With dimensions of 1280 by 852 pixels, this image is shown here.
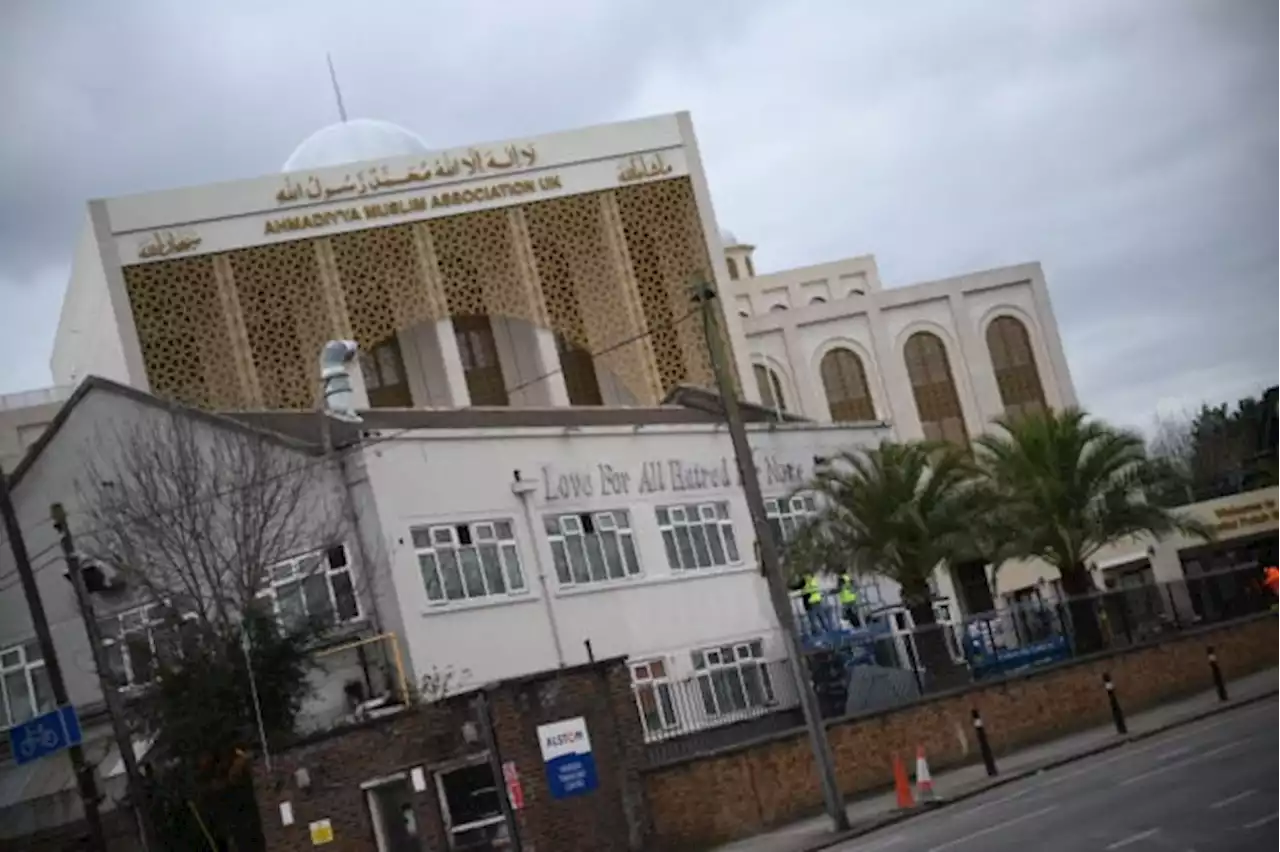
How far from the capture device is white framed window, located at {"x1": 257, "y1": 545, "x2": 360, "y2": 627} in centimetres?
3241

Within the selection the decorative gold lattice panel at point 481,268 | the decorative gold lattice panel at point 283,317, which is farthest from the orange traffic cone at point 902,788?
Answer: the decorative gold lattice panel at point 481,268

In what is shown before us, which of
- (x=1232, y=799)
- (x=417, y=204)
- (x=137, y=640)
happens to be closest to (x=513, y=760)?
(x=1232, y=799)

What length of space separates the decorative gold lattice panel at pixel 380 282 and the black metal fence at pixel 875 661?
2159 cm

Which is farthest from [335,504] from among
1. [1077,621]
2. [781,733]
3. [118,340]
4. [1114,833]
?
[118,340]

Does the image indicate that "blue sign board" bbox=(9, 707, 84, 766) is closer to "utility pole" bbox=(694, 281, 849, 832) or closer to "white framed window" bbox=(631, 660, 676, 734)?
"white framed window" bbox=(631, 660, 676, 734)

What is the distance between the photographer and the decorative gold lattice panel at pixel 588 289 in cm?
5931

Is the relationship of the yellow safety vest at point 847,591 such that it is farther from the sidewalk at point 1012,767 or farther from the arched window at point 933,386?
the arched window at point 933,386

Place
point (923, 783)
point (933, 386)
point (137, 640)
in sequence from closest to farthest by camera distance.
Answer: point (923, 783) → point (137, 640) → point (933, 386)

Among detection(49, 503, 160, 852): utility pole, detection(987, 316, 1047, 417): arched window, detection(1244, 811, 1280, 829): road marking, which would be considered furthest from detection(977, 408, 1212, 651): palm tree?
detection(987, 316, 1047, 417): arched window

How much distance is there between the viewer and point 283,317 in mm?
55812

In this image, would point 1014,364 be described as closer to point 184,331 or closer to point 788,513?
point 184,331

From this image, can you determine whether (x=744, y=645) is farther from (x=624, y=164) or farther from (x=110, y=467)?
(x=624, y=164)

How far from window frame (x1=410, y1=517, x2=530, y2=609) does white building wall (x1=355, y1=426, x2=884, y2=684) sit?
3.3 inches

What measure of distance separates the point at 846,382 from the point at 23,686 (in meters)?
43.5
